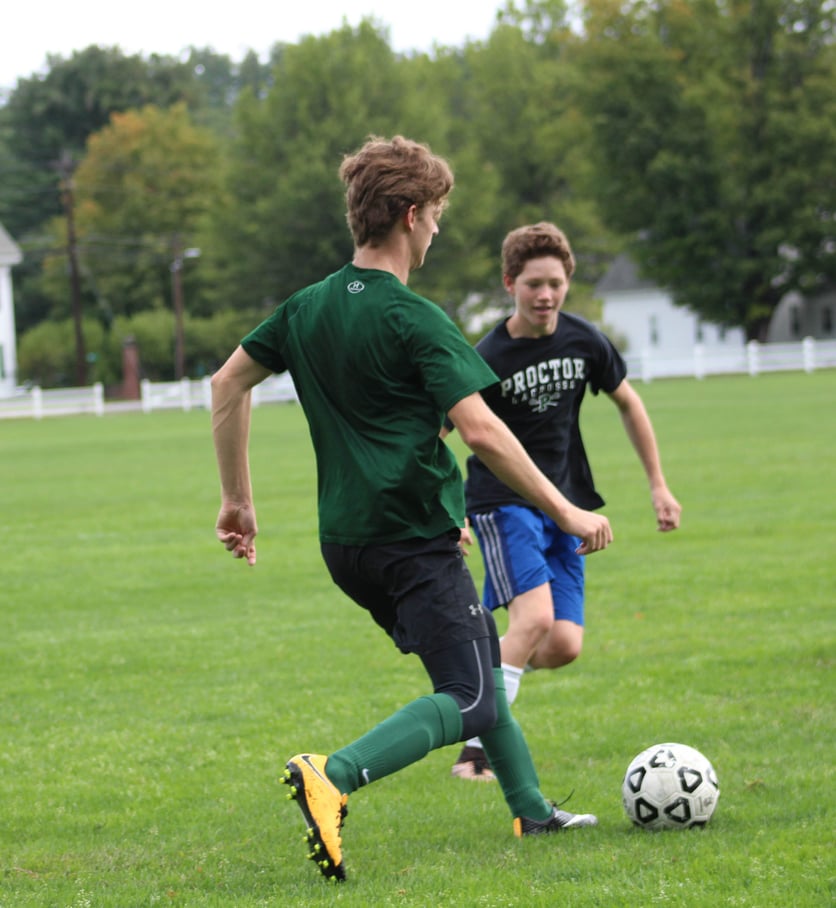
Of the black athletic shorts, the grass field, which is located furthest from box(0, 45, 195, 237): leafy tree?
the black athletic shorts

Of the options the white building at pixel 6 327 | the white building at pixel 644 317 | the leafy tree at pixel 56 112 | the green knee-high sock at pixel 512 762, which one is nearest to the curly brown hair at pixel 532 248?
the green knee-high sock at pixel 512 762

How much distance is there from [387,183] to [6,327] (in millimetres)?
65196

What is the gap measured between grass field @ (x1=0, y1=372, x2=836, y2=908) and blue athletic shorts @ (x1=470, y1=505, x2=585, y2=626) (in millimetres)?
694

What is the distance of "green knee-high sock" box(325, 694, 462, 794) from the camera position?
3.88m

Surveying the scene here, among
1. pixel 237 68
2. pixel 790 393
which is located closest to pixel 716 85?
pixel 790 393

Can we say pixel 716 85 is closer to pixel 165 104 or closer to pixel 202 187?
pixel 202 187

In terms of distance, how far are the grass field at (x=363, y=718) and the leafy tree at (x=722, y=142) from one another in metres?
45.2

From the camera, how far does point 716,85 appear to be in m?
57.4

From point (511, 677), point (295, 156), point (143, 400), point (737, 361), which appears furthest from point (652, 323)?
point (511, 677)

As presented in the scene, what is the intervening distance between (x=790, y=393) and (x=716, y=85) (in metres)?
27.5

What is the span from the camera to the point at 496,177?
6738 cm

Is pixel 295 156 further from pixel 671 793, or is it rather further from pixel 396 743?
pixel 396 743

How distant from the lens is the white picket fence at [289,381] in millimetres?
47938

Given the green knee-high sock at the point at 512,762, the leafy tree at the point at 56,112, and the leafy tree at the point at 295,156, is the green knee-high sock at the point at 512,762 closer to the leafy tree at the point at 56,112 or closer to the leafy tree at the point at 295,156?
the leafy tree at the point at 295,156
